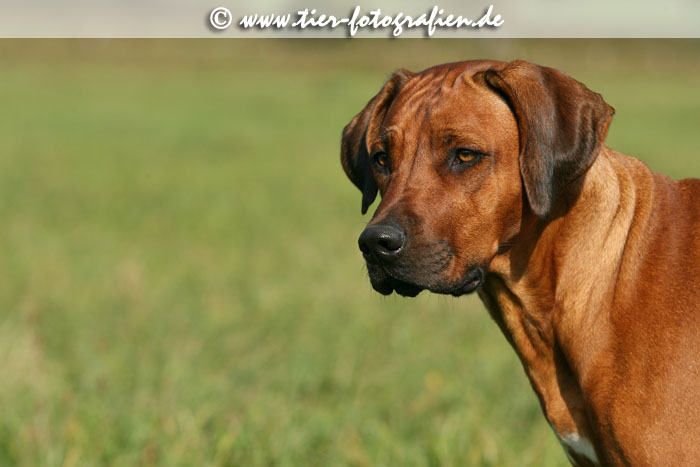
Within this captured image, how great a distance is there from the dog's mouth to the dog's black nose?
0.13 meters

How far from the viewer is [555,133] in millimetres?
3430

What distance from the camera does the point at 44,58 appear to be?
54062 mm

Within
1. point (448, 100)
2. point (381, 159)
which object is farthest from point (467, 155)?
point (381, 159)

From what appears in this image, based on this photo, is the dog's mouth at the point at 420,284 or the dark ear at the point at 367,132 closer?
the dog's mouth at the point at 420,284

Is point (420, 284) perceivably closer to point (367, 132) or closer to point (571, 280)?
point (571, 280)

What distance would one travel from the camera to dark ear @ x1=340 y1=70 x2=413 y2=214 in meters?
4.34

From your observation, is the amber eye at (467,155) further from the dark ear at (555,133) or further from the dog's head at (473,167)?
the dark ear at (555,133)

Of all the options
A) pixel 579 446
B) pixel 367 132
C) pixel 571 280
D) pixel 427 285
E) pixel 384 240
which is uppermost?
pixel 367 132

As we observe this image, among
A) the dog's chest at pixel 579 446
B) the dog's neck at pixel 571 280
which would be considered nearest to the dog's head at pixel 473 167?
the dog's neck at pixel 571 280

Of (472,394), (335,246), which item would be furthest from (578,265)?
(335,246)

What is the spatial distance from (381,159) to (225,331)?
3.94 m

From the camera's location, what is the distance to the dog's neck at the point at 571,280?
11.7 feet

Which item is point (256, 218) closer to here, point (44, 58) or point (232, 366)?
point (232, 366)

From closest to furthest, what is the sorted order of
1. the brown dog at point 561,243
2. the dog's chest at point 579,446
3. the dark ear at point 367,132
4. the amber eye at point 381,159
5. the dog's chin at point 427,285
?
the brown dog at point 561,243
the dog's chin at point 427,285
the dog's chest at point 579,446
the amber eye at point 381,159
the dark ear at point 367,132
